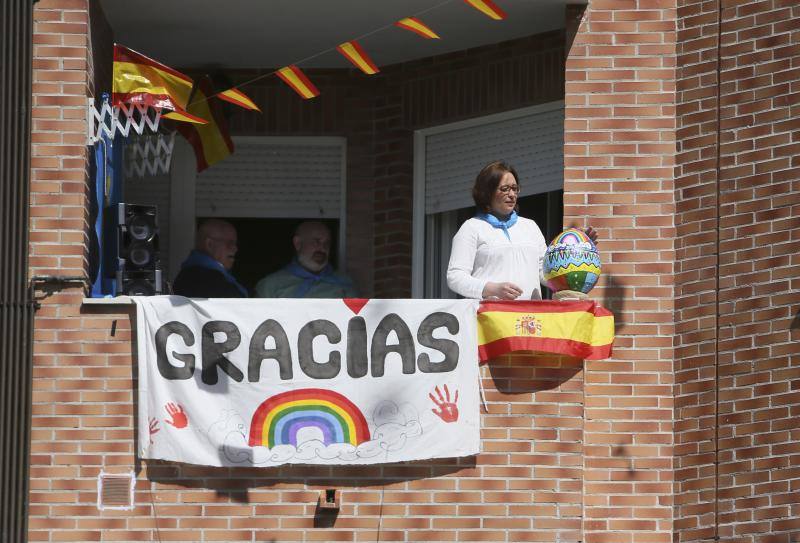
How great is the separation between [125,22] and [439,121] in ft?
7.52

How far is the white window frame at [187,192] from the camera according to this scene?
15055 millimetres

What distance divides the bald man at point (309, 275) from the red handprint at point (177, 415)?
1.83 m

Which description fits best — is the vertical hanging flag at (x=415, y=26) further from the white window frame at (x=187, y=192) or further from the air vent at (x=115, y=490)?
the air vent at (x=115, y=490)

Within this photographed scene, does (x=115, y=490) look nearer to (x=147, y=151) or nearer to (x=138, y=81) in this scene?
(x=138, y=81)

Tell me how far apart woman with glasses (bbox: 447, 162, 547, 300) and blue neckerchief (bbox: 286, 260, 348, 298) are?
1635 millimetres

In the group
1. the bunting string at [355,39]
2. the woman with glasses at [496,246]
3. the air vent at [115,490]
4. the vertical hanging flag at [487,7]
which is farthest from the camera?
the bunting string at [355,39]

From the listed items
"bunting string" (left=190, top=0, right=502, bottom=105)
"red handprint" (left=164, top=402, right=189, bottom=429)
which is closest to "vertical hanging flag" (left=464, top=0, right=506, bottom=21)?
"bunting string" (left=190, top=0, right=502, bottom=105)

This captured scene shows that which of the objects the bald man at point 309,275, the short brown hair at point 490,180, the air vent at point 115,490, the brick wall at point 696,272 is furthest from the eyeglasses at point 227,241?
the brick wall at point 696,272

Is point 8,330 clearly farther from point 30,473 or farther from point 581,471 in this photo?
point 581,471

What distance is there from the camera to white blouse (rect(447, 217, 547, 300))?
502 inches

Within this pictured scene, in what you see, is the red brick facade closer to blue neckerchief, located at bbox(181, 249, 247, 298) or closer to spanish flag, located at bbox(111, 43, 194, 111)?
spanish flag, located at bbox(111, 43, 194, 111)

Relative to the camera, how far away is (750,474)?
41.4ft

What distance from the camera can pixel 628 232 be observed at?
13.2 meters

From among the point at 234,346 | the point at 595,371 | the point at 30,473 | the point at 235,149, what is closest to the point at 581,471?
the point at 595,371
